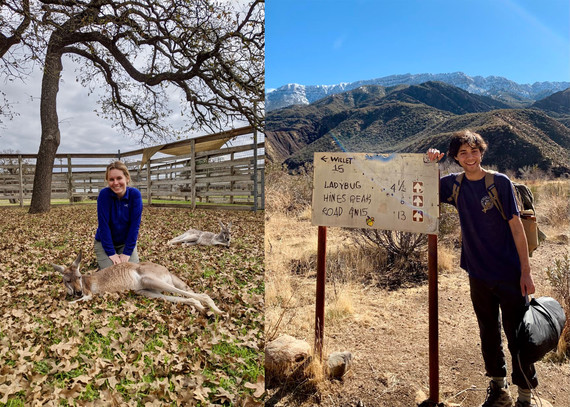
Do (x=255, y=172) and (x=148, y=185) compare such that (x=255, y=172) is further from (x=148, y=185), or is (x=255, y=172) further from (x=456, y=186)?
(x=456, y=186)

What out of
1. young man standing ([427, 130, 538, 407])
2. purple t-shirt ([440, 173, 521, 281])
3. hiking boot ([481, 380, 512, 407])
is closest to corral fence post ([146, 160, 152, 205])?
young man standing ([427, 130, 538, 407])

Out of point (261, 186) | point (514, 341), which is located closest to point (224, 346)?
point (514, 341)

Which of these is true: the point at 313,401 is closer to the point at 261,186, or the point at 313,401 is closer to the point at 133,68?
the point at 133,68

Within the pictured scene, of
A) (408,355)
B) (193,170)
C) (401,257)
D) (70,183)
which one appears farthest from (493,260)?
(193,170)

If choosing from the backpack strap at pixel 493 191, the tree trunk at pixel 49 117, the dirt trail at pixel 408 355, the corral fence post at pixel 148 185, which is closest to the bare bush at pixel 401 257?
the dirt trail at pixel 408 355

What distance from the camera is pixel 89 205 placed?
13.6 ft

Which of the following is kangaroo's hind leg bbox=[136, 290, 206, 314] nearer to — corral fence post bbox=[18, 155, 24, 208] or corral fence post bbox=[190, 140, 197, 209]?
corral fence post bbox=[18, 155, 24, 208]

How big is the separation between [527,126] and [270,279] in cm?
2383

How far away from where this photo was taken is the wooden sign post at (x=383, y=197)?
84.1 inches

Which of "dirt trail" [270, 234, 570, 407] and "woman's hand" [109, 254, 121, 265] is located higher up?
"woman's hand" [109, 254, 121, 265]

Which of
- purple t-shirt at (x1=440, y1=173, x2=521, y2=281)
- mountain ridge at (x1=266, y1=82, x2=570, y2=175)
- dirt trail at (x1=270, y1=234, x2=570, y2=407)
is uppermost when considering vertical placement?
mountain ridge at (x1=266, y1=82, x2=570, y2=175)

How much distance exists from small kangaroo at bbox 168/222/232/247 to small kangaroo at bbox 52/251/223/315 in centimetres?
181

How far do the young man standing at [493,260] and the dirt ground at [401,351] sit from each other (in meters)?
0.35

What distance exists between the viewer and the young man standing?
187cm
